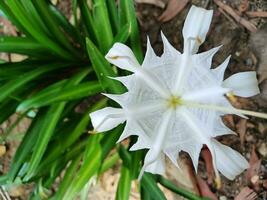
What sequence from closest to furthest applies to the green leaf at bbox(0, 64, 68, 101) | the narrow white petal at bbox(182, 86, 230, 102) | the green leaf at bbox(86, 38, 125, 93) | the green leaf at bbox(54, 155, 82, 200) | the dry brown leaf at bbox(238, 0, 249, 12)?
the narrow white petal at bbox(182, 86, 230, 102)
the green leaf at bbox(86, 38, 125, 93)
the green leaf at bbox(0, 64, 68, 101)
the green leaf at bbox(54, 155, 82, 200)
the dry brown leaf at bbox(238, 0, 249, 12)

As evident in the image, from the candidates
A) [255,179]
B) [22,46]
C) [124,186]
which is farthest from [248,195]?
[22,46]

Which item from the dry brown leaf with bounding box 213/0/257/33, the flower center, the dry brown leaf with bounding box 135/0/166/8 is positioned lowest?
the flower center

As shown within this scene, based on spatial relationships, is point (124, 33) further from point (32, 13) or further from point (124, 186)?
point (124, 186)

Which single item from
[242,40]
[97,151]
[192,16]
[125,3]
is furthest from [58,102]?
[242,40]

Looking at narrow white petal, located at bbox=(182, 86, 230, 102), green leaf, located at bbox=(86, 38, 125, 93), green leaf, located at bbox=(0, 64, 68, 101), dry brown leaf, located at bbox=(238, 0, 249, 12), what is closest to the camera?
narrow white petal, located at bbox=(182, 86, 230, 102)

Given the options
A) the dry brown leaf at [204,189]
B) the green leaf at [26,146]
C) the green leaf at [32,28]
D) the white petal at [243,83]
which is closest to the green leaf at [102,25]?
the green leaf at [32,28]

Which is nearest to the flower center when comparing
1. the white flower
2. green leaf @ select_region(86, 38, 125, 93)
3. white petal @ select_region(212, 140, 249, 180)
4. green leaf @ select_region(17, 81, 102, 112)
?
the white flower

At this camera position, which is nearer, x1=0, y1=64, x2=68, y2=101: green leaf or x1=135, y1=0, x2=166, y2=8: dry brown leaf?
x1=0, y1=64, x2=68, y2=101: green leaf

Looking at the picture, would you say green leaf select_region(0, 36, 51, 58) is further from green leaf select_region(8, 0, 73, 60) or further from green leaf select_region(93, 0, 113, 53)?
green leaf select_region(93, 0, 113, 53)
